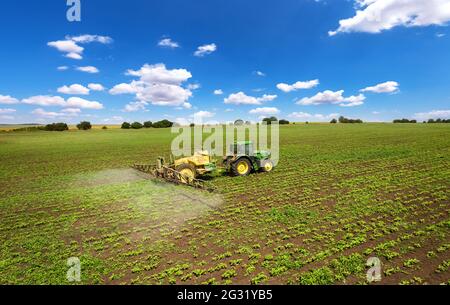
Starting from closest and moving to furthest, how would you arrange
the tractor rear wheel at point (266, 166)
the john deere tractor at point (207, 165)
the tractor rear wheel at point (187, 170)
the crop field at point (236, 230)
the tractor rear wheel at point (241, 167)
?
the crop field at point (236, 230), the john deere tractor at point (207, 165), the tractor rear wheel at point (187, 170), the tractor rear wheel at point (241, 167), the tractor rear wheel at point (266, 166)

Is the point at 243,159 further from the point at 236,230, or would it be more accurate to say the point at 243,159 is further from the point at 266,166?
the point at 236,230

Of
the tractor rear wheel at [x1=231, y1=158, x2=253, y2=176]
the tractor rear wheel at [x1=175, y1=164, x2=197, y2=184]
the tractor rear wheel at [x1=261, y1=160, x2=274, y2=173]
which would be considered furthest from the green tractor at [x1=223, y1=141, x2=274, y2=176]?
the tractor rear wheel at [x1=175, y1=164, x2=197, y2=184]

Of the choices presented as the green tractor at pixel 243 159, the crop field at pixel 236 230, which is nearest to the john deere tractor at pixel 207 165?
the green tractor at pixel 243 159

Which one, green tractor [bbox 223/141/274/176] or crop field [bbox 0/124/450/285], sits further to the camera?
green tractor [bbox 223/141/274/176]

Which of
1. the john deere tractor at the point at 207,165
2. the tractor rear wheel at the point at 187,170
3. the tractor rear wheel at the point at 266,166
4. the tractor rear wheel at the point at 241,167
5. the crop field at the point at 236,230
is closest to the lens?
the crop field at the point at 236,230

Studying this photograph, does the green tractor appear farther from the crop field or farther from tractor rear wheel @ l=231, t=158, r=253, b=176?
the crop field

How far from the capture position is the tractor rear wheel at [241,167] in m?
15.6

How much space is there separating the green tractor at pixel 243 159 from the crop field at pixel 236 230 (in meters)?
1.23

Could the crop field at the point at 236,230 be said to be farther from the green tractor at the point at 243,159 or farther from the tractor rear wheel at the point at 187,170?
the green tractor at the point at 243,159

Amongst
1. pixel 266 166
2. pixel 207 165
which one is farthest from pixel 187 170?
pixel 266 166

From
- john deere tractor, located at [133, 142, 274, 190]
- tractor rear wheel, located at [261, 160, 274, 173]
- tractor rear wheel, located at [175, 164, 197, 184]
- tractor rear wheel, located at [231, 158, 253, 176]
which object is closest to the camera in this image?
john deere tractor, located at [133, 142, 274, 190]

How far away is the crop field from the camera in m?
6.15
